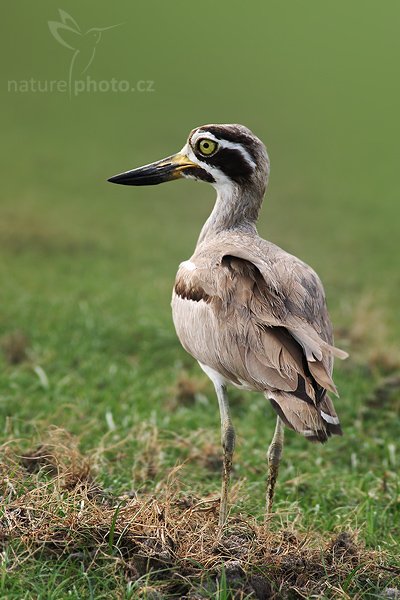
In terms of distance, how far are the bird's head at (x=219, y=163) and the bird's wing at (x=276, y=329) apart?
0.57 metres

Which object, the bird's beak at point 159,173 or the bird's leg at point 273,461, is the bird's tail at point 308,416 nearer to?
the bird's leg at point 273,461

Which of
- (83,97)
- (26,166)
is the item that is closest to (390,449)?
(26,166)

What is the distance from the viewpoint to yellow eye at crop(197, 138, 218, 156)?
4.88 meters

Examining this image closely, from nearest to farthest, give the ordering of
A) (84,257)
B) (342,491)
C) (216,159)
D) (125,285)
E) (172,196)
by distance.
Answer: (216,159), (342,491), (125,285), (84,257), (172,196)

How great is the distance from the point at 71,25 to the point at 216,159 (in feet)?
44.0

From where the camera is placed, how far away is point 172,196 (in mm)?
16547

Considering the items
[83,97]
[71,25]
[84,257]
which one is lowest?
[84,257]

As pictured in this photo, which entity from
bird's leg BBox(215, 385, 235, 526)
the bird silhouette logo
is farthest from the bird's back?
the bird silhouette logo

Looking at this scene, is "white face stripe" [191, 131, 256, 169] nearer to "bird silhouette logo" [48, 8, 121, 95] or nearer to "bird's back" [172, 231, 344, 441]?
"bird's back" [172, 231, 344, 441]

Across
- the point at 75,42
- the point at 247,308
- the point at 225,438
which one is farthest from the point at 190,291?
the point at 75,42

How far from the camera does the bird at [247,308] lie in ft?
12.4

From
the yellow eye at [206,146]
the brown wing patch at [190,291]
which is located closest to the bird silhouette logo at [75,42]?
the yellow eye at [206,146]

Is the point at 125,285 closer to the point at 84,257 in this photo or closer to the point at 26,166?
the point at 84,257

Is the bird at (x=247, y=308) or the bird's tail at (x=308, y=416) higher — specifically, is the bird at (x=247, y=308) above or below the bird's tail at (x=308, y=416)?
above
